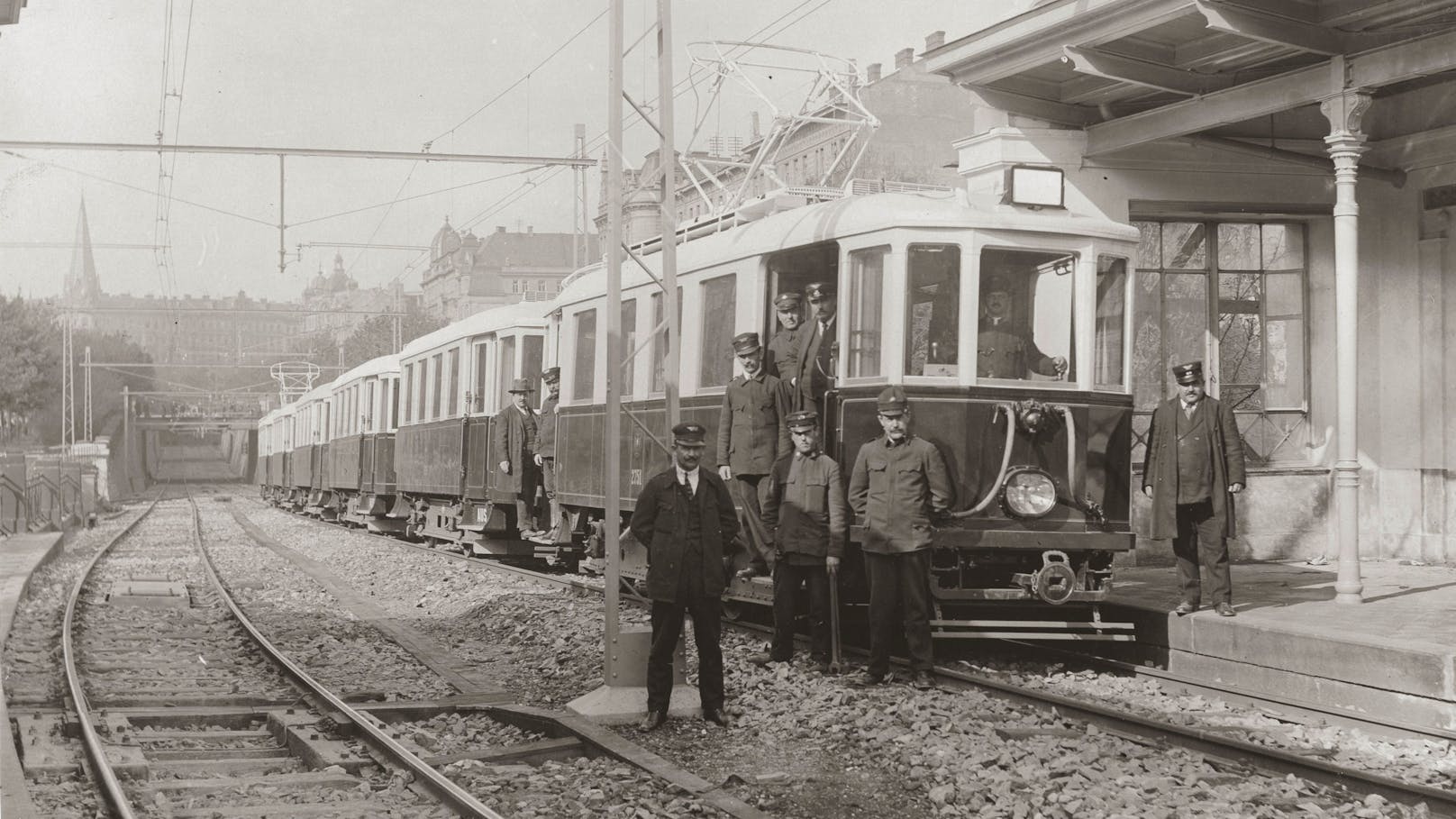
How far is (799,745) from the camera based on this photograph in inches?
312

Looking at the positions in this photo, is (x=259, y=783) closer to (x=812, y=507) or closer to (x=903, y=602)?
(x=812, y=507)

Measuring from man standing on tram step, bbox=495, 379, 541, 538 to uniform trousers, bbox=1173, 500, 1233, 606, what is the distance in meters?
8.39

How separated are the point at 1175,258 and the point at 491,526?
9463 millimetres

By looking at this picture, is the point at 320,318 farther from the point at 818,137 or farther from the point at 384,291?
the point at 818,137

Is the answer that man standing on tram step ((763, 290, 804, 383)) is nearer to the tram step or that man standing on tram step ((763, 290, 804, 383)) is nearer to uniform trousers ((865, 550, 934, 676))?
uniform trousers ((865, 550, 934, 676))

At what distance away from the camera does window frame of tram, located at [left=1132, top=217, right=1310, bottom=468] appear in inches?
557

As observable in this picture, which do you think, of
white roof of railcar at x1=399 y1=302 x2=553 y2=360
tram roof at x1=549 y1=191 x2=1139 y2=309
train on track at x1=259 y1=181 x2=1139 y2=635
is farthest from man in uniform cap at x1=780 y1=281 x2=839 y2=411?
white roof of railcar at x1=399 y1=302 x2=553 y2=360

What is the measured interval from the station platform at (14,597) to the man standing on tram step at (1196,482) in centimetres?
710

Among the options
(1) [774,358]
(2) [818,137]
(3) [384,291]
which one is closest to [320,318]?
(3) [384,291]

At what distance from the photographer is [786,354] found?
34.3 feet

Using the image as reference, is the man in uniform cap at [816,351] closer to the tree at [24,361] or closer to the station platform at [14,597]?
the station platform at [14,597]

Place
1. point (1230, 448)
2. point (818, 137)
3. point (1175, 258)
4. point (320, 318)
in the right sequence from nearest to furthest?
1. point (1230, 448)
2. point (1175, 258)
3. point (818, 137)
4. point (320, 318)

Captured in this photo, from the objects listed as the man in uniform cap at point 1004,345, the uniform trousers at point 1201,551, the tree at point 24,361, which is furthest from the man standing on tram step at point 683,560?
the tree at point 24,361

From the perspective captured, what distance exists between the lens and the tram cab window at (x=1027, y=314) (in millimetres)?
9930
